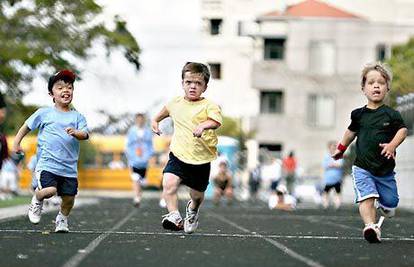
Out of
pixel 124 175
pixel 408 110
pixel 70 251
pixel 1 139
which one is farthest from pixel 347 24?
pixel 70 251

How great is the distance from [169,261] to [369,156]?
3.46 metres

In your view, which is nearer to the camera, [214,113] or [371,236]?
[371,236]

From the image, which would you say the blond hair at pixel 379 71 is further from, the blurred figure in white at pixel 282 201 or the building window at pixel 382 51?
the building window at pixel 382 51

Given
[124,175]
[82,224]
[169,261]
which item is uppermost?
[169,261]

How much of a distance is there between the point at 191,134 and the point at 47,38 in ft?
54.7

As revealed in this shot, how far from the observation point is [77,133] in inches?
438

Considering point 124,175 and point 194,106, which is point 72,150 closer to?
point 194,106

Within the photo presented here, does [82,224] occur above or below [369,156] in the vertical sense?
below

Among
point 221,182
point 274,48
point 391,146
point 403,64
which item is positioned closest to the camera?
point 391,146

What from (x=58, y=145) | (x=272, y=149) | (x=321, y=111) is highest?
(x=58, y=145)

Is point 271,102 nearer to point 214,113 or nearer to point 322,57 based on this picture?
point 322,57

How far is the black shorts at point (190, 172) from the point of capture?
37.2ft

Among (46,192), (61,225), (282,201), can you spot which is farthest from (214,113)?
(282,201)

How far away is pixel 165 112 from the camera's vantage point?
11.5 meters
